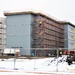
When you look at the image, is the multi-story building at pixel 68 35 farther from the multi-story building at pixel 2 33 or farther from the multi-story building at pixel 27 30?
the multi-story building at pixel 2 33

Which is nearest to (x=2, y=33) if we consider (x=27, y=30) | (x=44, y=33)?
(x=27, y=30)

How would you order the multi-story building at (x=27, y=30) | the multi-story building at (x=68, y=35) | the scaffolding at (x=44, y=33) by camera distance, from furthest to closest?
the multi-story building at (x=68, y=35) → the scaffolding at (x=44, y=33) → the multi-story building at (x=27, y=30)

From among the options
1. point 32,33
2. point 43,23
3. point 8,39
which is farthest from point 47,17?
point 8,39

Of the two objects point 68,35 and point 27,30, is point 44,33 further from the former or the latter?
A: point 68,35

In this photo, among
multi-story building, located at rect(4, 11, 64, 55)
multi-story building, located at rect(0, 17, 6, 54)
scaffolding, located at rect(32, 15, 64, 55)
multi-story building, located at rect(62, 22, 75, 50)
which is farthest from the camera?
multi-story building, located at rect(62, 22, 75, 50)

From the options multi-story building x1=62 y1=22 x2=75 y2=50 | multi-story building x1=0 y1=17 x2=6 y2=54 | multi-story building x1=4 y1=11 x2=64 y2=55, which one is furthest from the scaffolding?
multi-story building x1=0 y1=17 x2=6 y2=54

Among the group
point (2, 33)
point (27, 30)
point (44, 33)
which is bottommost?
point (44, 33)

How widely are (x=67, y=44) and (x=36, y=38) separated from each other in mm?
33305

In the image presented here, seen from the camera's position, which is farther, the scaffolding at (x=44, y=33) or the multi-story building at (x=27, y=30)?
the scaffolding at (x=44, y=33)

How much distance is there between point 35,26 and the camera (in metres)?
105

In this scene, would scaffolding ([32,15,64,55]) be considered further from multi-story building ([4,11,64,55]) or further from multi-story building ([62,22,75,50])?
multi-story building ([62,22,75,50])

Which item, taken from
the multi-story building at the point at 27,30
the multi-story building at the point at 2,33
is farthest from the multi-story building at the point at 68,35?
the multi-story building at the point at 2,33

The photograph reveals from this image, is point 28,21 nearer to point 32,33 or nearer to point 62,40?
point 32,33

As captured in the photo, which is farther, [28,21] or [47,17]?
[47,17]
